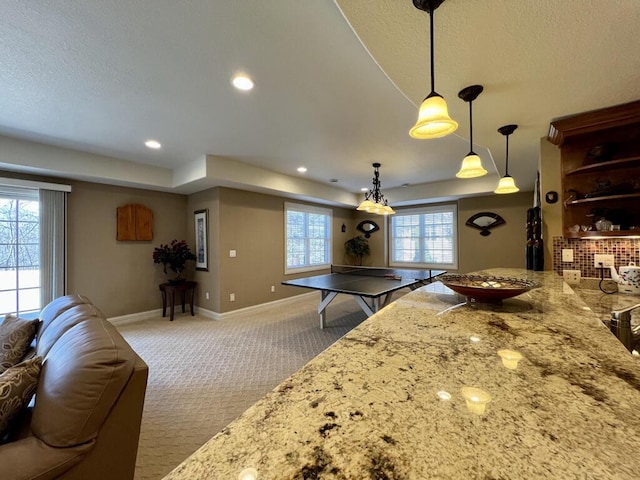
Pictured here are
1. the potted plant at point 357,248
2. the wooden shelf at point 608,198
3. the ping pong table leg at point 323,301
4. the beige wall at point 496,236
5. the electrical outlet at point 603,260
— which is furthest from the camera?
the potted plant at point 357,248

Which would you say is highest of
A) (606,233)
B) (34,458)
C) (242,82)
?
(242,82)

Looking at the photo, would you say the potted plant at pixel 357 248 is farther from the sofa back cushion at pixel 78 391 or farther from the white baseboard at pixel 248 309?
the sofa back cushion at pixel 78 391

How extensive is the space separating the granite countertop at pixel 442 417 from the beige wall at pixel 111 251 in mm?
4687

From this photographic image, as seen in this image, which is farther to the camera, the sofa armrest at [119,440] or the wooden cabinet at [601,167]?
the wooden cabinet at [601,167]

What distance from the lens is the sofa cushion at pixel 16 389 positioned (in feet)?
3.21

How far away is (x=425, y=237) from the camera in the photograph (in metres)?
6.65

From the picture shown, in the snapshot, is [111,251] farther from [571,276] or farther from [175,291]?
[571,276]

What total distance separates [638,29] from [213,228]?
469 cm

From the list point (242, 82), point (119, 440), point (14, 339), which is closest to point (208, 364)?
point (14, 339)

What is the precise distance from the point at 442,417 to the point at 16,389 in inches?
58.5

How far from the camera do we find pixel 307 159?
4.11 m

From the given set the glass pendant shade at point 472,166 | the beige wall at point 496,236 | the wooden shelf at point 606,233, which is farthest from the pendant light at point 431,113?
the beige wall at point 496,236

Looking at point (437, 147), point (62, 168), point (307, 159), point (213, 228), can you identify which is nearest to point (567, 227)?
point (437, 147)

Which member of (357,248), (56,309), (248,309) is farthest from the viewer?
(357,248)
